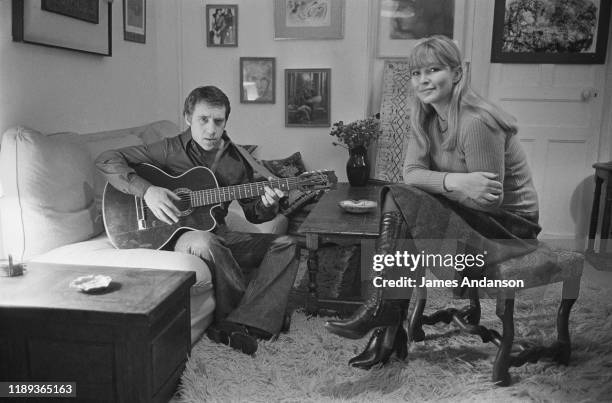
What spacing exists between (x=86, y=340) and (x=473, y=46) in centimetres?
312

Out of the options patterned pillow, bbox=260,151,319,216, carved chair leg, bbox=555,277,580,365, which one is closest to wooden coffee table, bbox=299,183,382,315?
patterned pillow, bbox=260,151,319,216

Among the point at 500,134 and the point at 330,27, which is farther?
the point at 330,27

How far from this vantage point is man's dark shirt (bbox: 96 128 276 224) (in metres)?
2.15

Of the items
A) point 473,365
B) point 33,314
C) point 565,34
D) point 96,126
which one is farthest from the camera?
point 565,34

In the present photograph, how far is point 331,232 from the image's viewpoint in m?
2.24

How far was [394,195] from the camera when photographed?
67.5 inches

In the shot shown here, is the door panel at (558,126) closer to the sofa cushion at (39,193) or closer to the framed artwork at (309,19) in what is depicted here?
the framed artwork at (309,19)

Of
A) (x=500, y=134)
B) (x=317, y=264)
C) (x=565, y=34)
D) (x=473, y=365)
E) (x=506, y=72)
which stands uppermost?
(x=565, y=34)

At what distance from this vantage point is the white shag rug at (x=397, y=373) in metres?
1.75

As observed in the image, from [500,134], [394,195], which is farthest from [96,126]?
[500,134]

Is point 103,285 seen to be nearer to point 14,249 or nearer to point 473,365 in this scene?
point 14,249

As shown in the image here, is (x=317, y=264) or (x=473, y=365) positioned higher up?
(x=317, y=264)

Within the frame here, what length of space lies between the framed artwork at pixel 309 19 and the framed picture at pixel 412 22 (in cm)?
28

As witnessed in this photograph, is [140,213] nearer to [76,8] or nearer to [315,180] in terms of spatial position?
[315,180]
